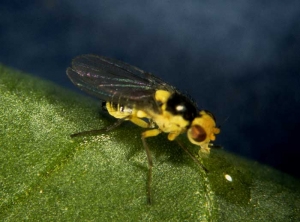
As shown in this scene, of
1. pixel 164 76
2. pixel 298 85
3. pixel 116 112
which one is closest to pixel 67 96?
pixel 116 112

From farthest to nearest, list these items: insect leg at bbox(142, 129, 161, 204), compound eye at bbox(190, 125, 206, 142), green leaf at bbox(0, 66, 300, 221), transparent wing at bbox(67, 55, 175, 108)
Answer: transparent wing at bbox(67, 55, 175, 108), compound eye at bbox(190, 125, 206, 142), insect leg at bbox(142, 129, 161, 204), green leaf at bbox(0, 66, 300, 221)

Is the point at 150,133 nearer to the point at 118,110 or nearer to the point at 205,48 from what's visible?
the point at 118,110

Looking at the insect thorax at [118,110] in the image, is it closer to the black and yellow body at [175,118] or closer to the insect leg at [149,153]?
the black and yellow body at [175,118]

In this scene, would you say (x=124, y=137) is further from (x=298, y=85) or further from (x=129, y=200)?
(x=298, y=85)

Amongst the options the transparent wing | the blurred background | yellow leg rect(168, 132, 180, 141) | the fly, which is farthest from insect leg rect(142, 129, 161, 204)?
the blurred background

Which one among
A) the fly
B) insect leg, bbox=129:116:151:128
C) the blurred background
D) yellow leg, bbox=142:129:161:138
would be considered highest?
the fly

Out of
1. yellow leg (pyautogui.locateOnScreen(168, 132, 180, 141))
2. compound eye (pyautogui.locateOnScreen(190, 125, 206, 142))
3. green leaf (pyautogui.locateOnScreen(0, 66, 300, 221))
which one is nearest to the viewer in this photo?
green leaf (pyautogui.locateOnScreen(0, 66, 300, 221))

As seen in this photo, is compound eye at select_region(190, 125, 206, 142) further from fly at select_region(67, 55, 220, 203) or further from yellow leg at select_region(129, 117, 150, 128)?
yellow leg at select_region(129, 117, 150, 128)

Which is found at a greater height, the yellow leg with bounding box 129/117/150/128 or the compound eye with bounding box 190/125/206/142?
the compound eye with bounding box 190/125/206/142
